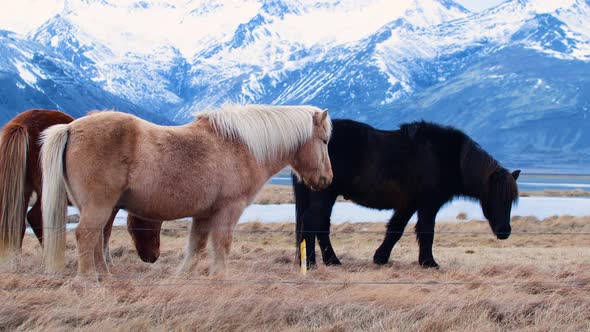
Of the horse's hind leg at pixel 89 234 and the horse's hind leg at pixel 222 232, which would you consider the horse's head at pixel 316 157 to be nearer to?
the horse's hind leg at pixel 222 232

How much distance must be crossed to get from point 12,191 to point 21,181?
15 cm

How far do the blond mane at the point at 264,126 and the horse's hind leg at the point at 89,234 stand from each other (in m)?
1.60

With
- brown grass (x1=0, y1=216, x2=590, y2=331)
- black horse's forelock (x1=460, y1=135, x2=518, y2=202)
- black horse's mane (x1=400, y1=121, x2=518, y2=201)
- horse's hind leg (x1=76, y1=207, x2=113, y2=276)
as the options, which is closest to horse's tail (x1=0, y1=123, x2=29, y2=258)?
brown grass (x1=0, y1=216, x2=590, y2=331)

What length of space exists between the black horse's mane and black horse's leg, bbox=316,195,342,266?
1554 millimetres

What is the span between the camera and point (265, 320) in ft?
22.9

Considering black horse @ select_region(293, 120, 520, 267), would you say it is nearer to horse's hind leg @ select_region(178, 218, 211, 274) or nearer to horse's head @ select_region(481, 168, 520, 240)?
horse's head @ select_region(481, 168, 520, 240)

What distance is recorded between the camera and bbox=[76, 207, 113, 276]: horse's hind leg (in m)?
7.51

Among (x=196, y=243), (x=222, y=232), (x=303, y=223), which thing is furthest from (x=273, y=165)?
(x=303, y=223)

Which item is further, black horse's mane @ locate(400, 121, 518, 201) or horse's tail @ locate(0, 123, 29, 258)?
black horse's mane @ locate(400, 121, 518, 201)

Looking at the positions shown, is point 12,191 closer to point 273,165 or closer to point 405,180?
point 273,165

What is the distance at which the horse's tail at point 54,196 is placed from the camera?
7.49m

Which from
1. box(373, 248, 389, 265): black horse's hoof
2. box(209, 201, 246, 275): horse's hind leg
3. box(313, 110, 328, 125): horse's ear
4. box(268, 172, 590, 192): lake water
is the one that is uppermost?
box(313, 110, 328, 125): horse's ear

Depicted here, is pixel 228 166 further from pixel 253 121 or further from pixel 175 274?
pixel 175 274

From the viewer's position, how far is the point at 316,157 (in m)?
9.15
